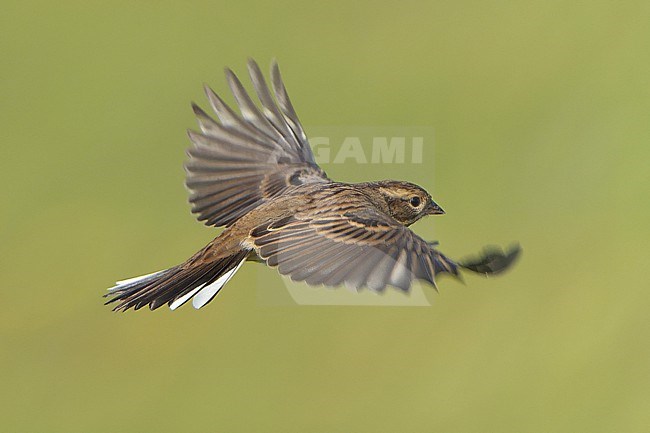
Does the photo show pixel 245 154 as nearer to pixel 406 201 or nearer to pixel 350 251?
pixel 406 201

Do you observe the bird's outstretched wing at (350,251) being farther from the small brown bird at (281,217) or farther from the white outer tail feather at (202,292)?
the white outer tail feather at (202,292)

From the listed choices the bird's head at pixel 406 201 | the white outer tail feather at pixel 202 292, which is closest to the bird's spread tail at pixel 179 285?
the white outer tail feather at pixel 202 292

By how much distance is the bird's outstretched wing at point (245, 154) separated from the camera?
363cm

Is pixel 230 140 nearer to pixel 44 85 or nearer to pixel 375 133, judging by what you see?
pixel 375 133

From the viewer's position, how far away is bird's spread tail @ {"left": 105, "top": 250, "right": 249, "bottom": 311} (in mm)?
2699

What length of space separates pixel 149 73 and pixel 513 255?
13.4ft

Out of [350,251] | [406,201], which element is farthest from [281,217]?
[406,201]

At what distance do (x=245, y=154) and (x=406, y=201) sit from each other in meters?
0.73

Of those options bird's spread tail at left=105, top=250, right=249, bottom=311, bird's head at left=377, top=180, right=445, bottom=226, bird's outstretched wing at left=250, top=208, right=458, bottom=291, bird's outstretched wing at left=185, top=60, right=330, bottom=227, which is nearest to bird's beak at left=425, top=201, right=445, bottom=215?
bird's head at left=377, top=180, right=445, bottom=226

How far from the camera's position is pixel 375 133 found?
10.2 feet

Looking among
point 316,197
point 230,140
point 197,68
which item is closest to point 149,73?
point 197,68

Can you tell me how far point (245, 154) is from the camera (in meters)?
3.85

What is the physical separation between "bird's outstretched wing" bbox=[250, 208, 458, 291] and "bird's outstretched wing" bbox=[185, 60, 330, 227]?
1.93ft

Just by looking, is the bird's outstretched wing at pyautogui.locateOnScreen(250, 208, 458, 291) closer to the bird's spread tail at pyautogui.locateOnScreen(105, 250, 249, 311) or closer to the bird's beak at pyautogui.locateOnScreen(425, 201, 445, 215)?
the bird's spread tail at pyautogui.locateOnScreen(105, 250, 249, 311)
